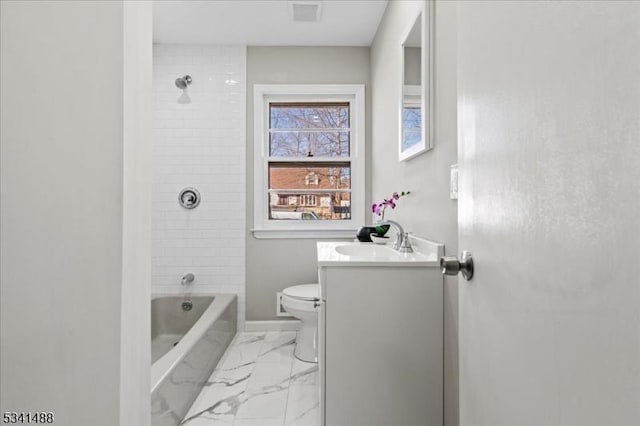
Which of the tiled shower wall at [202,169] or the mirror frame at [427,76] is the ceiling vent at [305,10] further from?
the mirror frame at [427,76]

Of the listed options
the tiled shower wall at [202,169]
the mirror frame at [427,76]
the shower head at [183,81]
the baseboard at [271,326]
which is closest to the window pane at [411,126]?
the mirror frame at [427,76]

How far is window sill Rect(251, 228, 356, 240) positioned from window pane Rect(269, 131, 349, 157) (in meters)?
0.66

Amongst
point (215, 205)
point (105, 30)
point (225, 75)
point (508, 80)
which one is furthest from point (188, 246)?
point (508, 80)

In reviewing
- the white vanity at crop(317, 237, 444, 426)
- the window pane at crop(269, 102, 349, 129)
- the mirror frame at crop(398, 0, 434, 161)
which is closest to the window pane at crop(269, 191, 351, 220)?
the window pane at crop(269, 102, 349, 129)

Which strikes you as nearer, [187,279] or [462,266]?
[462,266]

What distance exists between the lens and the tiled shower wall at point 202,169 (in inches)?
127

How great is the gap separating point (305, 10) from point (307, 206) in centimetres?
153

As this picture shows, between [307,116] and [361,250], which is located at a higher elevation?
[307,116]

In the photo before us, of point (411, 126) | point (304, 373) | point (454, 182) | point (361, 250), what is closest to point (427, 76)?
point (411, 126)

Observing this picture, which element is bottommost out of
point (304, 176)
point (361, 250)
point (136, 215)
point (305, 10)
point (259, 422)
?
point (259, 422)

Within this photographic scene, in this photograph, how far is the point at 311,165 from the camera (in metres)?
3.35

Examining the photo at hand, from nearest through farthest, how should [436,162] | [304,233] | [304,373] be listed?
[436,162], [304,373], [304,233]

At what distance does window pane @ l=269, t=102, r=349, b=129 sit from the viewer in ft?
11.0

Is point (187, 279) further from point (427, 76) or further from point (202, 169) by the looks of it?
point (427, 76)
